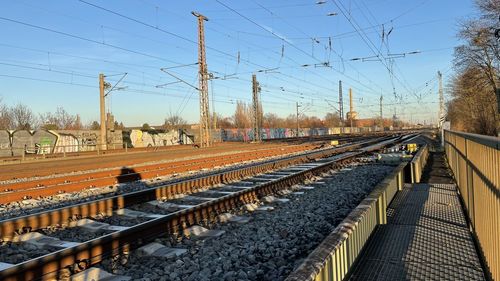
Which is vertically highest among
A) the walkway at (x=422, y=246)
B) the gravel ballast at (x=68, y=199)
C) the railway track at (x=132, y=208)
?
the railway track at (x=132, y=208)

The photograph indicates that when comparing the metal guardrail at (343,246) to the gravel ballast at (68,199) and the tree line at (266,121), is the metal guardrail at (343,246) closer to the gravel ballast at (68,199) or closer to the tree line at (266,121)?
the gravel ballast at (68,199)

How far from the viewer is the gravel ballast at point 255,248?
219 inches

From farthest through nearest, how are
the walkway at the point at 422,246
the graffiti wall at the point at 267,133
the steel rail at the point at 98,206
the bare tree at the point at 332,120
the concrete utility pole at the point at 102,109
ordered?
the bare tree at the point at 332,120 < the graffiti wall at the point at 267,133 < the concrete utility pole at the point at 102,109 < the steel rail at the point at 98,206 < the walkway at the point at 422,246

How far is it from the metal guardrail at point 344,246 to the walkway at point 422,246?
0.22 meters

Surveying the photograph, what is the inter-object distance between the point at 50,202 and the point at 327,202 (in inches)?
293

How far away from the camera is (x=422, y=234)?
713cm

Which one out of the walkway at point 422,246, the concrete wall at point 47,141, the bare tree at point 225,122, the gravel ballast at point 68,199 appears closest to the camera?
the walkway at point 422,246

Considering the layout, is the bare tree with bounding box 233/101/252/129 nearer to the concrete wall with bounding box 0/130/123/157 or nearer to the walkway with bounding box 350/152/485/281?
the concrete wall with bounding box 0/130/123/157

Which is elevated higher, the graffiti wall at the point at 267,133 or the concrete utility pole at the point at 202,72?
the concrete utility pole at the point at 202,72

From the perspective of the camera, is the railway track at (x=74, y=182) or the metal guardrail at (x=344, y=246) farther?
the railway track at (x=74, y=182)

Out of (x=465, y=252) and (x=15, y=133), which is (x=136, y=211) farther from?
(x=15, y=133)

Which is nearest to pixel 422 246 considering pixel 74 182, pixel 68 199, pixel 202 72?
pixel 68 199

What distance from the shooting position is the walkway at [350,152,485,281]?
534 centimetres

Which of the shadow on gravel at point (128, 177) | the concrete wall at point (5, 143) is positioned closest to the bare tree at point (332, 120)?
the concrete wall at point (5, 143)
